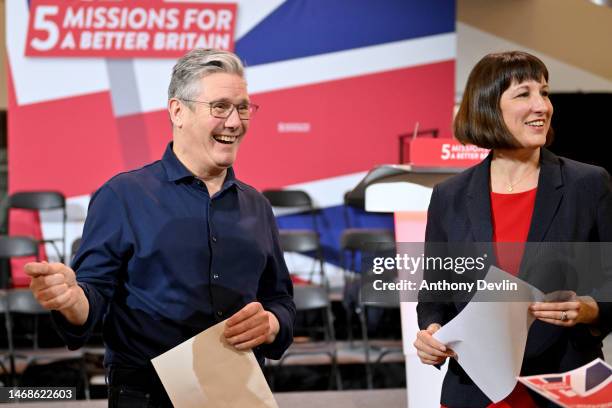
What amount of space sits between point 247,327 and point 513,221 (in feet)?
1.90

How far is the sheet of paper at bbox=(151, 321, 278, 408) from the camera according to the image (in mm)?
1350

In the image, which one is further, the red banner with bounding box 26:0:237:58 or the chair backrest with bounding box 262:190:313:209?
the chair backrest with bounding box 262:190:313:209

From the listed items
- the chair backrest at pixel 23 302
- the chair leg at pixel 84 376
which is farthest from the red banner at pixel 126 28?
the chair leg at pixel 84 376

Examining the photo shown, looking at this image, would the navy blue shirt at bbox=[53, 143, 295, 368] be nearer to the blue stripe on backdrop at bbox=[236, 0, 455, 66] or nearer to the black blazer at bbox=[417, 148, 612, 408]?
the black blazer at bbox=[417, 148, 612, 408]

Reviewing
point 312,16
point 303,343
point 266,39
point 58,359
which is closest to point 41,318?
point 58,359

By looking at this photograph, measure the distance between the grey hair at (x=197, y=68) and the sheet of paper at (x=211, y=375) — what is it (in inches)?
22.4

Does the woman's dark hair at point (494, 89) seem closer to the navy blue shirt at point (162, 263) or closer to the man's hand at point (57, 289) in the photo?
the navy blue shirt at point (162, 263)

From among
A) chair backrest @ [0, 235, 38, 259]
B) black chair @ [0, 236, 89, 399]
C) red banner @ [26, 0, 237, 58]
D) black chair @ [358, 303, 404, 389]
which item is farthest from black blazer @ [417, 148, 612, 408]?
red banner @ [26, 0, 237, 58]

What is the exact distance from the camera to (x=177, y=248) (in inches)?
Result: 65.1

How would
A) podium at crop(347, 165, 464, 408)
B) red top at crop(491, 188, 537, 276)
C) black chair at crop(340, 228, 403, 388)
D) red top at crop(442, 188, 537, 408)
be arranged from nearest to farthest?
1. red top at crop(442, 188, 537, 408)
2. red top at crop(491, 188, 537, 276)
3. podium at crop(347, 165, 464, 408)
4. black chair at crop(340, 228, 403, 388)

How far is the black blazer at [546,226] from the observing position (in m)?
1.34

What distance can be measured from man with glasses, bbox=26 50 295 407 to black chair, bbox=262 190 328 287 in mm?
4926

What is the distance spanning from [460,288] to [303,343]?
4.74 m

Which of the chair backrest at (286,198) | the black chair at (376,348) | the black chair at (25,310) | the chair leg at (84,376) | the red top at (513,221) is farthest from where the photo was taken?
the chair backrest at (286,198)
